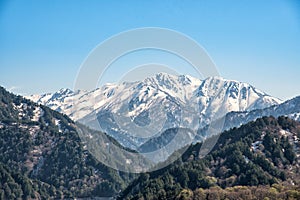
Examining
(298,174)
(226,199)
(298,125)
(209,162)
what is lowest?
(226,199)

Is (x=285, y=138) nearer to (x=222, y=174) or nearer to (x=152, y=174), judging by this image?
(x=222, y=174)

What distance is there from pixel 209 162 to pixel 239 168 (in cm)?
1152

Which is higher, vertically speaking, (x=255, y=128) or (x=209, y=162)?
(x=255, y=128)

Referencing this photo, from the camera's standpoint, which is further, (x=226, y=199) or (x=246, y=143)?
(x=246, y=143)

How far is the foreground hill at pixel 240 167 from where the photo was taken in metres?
117

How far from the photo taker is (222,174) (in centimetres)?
12719

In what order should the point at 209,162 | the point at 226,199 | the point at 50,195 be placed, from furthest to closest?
1. the point at 50,195
2. the point at 209,162
3. the point at 226,199

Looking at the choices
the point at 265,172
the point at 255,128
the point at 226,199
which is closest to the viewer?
the point at 226,199

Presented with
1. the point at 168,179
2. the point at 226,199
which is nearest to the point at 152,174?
the point at 168,179

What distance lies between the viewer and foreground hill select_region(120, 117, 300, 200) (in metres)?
117

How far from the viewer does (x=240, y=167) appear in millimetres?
126500

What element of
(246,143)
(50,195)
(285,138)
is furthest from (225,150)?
(50,195)

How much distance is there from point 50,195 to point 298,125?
10055 cm

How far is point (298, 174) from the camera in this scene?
123438mm
